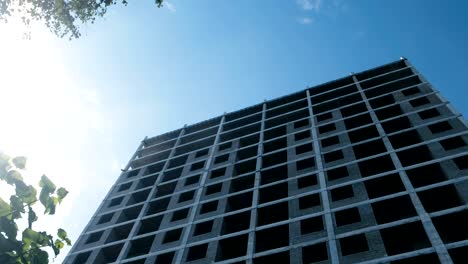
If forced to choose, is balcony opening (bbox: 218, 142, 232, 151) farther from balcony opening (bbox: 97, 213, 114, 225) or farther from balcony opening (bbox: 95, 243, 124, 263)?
balcony opening (bbox: 95, 243, 124, 263)

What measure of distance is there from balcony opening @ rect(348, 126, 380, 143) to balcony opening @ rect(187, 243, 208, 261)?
15.2 meters

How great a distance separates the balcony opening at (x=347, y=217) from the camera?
80.9 feet

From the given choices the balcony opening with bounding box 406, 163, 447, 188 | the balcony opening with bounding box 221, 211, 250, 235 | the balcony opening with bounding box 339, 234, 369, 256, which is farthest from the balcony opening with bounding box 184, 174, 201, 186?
the balcony opening with bounding box 406, 163, 447, 188

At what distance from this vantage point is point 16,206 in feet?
22.4

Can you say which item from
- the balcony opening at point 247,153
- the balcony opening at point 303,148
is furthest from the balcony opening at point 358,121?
the balcony opening at point 247,153

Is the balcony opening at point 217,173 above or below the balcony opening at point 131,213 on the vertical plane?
above

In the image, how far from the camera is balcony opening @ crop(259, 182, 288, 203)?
100 feet

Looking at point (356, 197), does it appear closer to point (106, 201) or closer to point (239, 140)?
point (239, 140)

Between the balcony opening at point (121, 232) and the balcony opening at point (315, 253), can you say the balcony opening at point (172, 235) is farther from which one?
the balcony opening at point (315, 253)

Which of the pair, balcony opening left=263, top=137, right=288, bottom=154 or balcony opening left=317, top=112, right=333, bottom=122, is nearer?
balcony opening left=263, top=137, right=288, bottom=154

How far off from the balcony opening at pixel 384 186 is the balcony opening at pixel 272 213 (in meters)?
5.55

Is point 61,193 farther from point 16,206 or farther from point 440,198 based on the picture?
point 440,198

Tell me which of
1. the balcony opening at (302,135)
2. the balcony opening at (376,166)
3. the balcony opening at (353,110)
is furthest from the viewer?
the balcony opening at (353,110)

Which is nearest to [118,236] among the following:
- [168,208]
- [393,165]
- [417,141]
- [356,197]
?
[168,208]
